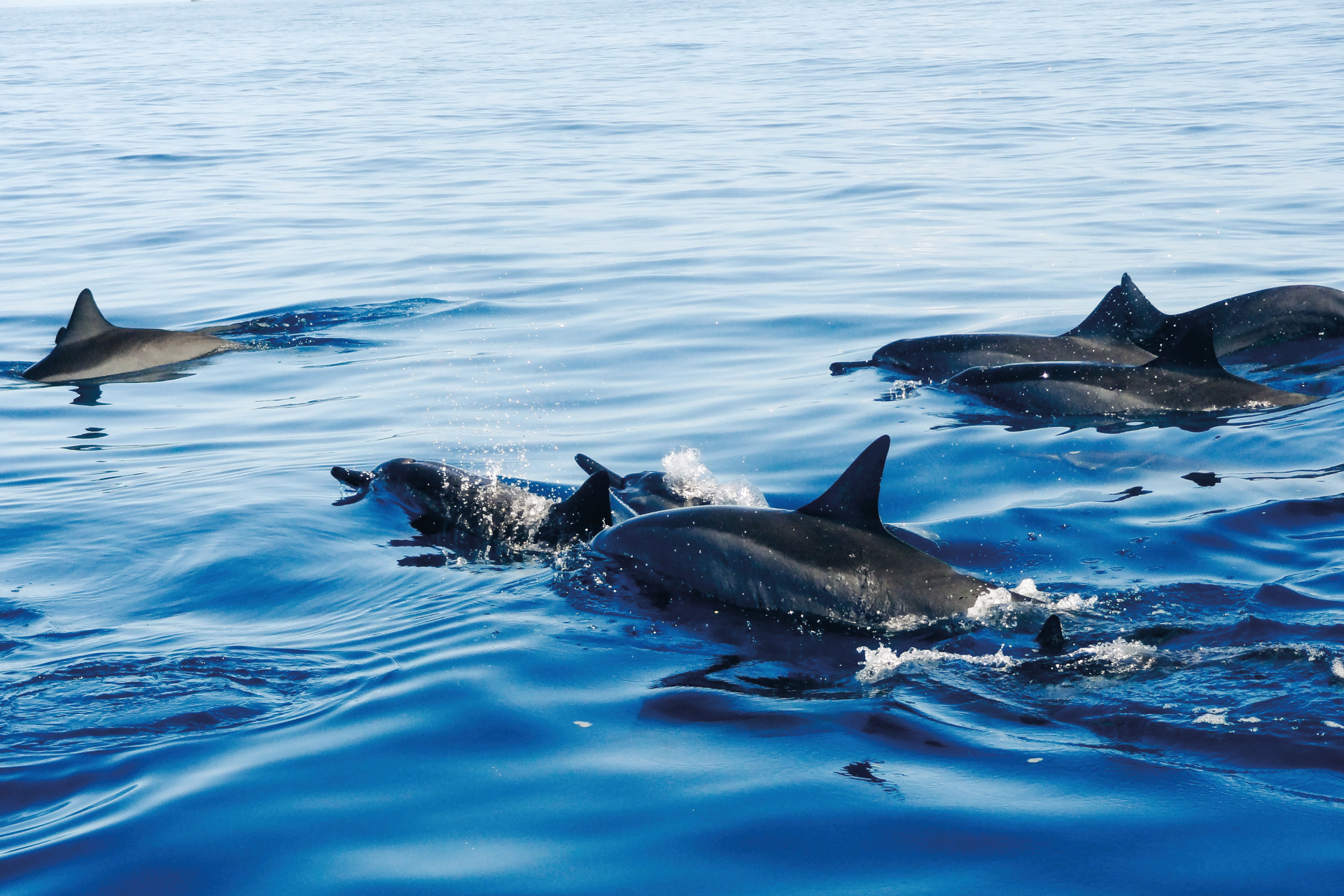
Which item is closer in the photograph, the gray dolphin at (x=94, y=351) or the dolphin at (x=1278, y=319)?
the dolphin at (x=1278, y=319)

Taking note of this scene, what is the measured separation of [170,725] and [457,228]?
1727cm

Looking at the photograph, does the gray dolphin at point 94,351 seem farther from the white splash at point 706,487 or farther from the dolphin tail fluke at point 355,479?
the white splash at point 706,487

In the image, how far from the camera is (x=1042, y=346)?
40.0ft

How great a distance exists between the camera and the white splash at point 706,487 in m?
8.60

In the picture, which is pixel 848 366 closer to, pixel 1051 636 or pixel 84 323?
pixel 1051 636

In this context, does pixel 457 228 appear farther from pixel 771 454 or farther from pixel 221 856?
pixel 221 856

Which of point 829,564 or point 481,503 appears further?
point 481,503

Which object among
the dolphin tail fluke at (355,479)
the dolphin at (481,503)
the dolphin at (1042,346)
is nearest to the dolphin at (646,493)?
the dolphin at (481,503)

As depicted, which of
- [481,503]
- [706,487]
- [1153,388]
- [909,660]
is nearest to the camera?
[909,660]

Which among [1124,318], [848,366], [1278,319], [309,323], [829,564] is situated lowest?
[829,564]

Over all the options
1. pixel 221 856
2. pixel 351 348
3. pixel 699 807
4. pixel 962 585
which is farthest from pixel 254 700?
pixel 351 348

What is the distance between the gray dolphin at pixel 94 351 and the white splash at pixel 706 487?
7.15 metres

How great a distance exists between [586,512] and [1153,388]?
5313 millimetres

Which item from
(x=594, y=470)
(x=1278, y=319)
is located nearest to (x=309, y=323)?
(x=594, y=470)
